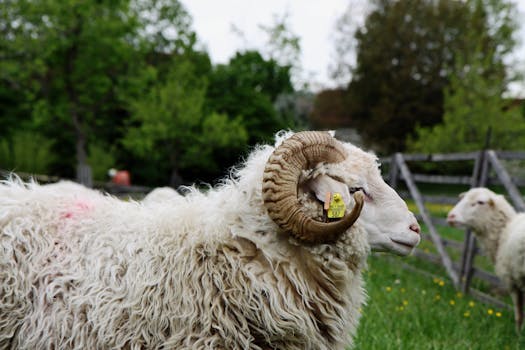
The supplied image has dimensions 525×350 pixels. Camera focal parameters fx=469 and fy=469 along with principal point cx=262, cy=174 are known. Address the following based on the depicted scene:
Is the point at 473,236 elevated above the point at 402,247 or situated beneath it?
situated beneath

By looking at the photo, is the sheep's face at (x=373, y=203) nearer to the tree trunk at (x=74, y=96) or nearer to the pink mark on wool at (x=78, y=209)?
the pink mark on wool at (x=78, y=209)

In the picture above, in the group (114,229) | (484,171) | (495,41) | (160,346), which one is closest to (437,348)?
(160,346)

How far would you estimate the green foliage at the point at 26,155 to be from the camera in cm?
2180

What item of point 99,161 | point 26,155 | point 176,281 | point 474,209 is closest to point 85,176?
point 26,155

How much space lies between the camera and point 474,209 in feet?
19.4

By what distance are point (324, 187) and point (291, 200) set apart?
295mm

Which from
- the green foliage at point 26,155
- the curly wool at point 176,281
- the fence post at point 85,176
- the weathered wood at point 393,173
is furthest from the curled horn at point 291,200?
the green foliage at point 26,155

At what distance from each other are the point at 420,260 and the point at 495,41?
18072 millimetres

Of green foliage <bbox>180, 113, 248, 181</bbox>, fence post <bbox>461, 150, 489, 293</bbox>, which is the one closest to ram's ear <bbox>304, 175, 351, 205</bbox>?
fence post <bbox>461, 150, 489, 293</bbox>

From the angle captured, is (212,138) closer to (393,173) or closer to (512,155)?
(393,173)

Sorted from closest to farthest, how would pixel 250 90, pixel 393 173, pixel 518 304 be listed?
pixel 518 304
pixel 393 173
pixel 250 90

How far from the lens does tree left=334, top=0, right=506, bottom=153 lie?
24.9 metres

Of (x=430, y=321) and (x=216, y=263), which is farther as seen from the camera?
(x=430, y=321)

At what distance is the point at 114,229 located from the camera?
2742 millimetres
